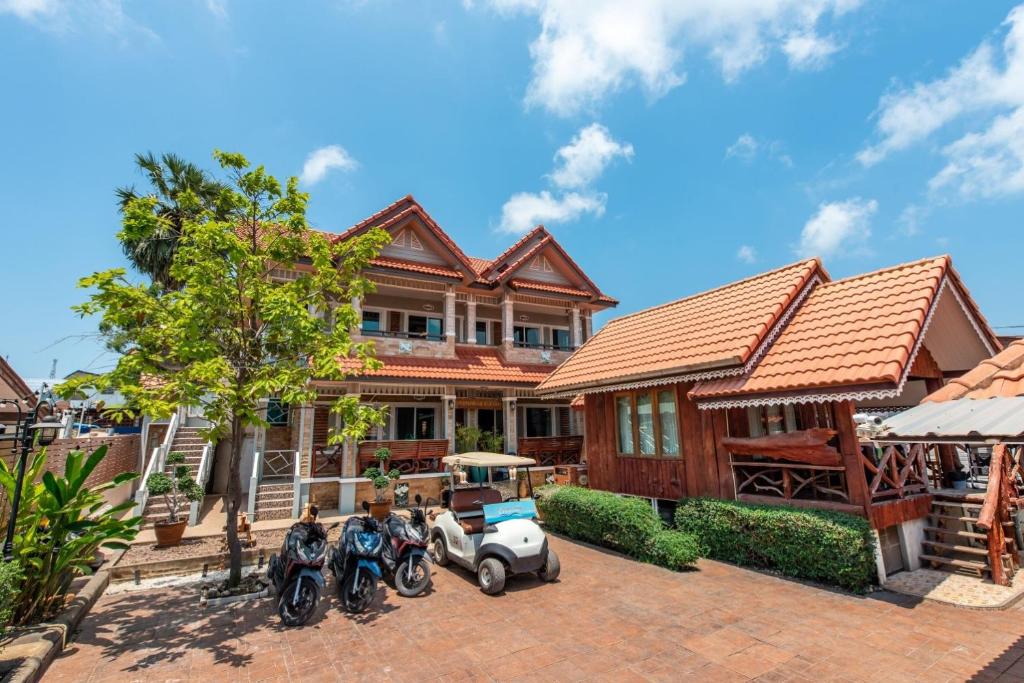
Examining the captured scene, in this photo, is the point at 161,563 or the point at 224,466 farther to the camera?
the point at 224,466

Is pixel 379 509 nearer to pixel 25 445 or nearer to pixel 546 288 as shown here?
pixel 25 445

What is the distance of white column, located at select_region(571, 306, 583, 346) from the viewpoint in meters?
20.9

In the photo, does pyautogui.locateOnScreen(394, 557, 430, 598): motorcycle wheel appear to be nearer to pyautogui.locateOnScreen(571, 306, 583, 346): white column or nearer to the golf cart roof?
the golf cart roof

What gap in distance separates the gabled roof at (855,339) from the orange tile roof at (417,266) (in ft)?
36.0

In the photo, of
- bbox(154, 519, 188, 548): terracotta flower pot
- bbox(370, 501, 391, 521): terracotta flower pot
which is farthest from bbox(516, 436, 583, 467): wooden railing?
bbox(154, 519, 188, 548): terracotta flower pot

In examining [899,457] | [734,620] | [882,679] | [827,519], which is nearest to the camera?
[882,679]

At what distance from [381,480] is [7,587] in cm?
989

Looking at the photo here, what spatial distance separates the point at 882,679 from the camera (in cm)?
490

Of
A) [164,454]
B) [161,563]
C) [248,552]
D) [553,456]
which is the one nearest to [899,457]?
[553,456]

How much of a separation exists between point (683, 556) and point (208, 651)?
25.0 feet

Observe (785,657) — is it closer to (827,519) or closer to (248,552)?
(827,519)

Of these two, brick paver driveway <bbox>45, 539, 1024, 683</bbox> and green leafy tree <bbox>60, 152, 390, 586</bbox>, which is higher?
green leafy tree <bbox>60, 152, 390, 586</bbox>

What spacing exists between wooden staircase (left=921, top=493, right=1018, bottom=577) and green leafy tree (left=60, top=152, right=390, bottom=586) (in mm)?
10242

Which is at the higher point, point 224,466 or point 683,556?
point 224,466
